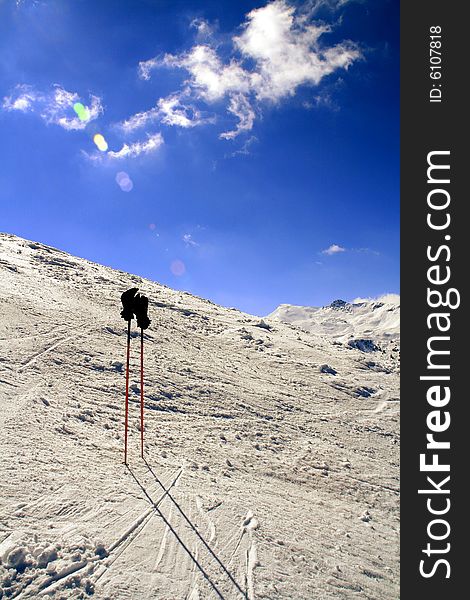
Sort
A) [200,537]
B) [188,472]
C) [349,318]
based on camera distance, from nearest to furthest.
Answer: [200,537], [188,472], [349,318]

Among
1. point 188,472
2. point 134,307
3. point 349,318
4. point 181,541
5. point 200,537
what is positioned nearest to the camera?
point 181,541

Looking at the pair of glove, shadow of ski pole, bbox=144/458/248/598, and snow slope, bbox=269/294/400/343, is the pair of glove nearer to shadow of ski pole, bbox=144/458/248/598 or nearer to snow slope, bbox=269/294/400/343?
shadow of ski pole, bbox=144/458/248/598

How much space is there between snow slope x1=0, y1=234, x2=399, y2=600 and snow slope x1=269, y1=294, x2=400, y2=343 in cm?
4680

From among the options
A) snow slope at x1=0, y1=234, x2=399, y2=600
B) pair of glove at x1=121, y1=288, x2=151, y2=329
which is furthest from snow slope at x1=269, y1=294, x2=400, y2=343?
pair of glove at x1=121, y1=288, x2=151, y2=329

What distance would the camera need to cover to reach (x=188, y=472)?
9.55 meters

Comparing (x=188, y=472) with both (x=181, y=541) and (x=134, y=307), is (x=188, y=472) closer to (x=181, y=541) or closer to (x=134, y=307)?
(x=181, y=541)

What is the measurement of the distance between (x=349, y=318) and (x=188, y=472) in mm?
93865

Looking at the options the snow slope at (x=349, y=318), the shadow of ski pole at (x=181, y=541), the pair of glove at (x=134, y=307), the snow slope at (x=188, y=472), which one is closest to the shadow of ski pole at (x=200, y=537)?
the snow slope at (x=188, y=472)

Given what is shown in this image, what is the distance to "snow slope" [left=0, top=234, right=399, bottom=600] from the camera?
633cm

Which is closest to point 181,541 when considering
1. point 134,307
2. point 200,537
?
point 200,537

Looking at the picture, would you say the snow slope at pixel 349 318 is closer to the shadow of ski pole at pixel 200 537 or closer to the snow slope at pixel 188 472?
the snow slope at pixel 188 472

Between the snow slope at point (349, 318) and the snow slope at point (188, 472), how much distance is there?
4680 cm

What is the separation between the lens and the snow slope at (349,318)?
231ft

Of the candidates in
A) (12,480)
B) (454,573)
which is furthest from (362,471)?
(12,480)
